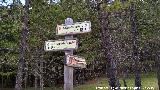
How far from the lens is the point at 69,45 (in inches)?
333

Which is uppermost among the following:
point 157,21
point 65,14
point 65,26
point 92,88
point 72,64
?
point 65,14

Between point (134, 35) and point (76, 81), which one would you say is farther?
point (76, 81)

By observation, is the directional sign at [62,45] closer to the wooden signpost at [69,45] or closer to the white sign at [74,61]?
the wooden signpost at [69,45]

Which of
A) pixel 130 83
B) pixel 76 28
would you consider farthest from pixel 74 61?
pixel 130 83

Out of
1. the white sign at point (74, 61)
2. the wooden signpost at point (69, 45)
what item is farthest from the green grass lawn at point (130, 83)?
the wooden signpost at point (69, 45)

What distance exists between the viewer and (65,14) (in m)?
27.8

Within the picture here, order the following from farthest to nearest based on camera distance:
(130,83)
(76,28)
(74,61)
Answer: (130,83), (76,28), (74,61)

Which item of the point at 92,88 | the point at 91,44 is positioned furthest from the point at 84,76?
the point at 91,44

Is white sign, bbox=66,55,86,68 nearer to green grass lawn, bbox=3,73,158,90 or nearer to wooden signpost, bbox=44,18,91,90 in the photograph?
wooden signpost, bbox=44,18,91,90

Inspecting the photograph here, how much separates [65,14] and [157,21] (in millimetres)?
10180

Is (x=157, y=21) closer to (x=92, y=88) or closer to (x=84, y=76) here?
(x=92, y=88)

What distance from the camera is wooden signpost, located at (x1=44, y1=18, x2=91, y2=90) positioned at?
27.6 feet

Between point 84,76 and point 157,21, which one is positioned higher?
point 157,21

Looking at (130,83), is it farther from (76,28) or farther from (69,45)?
(69,45)
